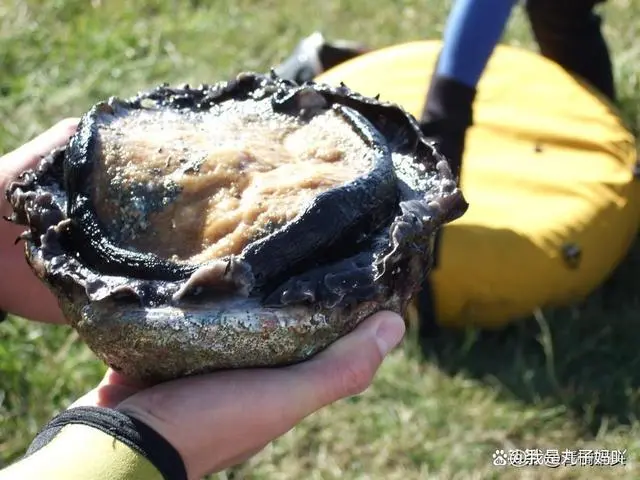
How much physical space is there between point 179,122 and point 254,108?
0.19 m

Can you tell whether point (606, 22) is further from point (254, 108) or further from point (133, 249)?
point (133, 249)

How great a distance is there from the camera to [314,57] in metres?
5.26

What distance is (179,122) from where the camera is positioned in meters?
Result: 2.09

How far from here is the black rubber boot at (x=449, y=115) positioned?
3.87 metres

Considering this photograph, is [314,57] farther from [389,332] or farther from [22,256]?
[389,332]

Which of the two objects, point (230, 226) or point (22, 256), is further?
point (22, 256)

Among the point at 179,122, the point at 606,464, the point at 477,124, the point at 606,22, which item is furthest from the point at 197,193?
the point at 606,22

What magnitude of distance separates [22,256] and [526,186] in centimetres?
261

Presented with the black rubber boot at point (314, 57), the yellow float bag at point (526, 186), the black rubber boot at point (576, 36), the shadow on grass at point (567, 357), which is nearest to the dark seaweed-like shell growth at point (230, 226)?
the shadow on grass at point (567, 357)

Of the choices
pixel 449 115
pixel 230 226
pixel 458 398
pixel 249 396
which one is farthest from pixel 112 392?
pixel 449 115

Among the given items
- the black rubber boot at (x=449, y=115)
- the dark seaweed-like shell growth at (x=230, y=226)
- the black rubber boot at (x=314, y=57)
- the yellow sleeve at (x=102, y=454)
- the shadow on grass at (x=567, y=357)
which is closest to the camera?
the dark seaweed-like shell growth at (x=230, y=226)

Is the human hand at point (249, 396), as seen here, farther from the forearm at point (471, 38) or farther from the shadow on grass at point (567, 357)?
the forearm at point (471, 38)

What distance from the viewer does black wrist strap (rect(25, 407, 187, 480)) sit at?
1.85m

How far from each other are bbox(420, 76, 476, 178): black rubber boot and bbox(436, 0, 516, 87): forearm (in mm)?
57
